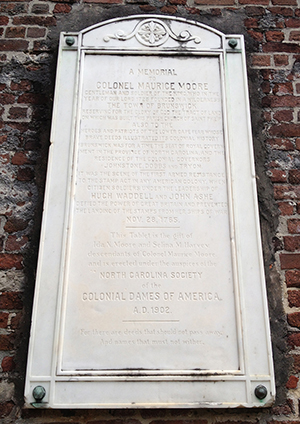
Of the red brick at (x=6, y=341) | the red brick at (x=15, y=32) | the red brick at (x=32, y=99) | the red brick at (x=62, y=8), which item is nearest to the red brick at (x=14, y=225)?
the red brick at (x=6, y=341)

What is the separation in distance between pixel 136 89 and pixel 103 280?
1.20m

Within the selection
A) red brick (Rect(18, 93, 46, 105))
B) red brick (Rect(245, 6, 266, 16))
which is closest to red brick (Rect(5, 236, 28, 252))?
red brick (Rect(18, 93, 46, 105))

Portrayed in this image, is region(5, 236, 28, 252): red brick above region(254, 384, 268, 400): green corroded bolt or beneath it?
above

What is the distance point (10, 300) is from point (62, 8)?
2002 mm

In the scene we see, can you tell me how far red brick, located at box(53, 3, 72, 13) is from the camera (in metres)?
2.73

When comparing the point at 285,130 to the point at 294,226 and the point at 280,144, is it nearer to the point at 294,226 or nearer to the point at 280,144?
the point at 280,144

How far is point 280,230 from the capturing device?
222 cm

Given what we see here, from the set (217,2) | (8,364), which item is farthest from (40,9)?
(8,364)

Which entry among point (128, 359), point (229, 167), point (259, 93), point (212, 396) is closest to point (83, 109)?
point (229, 167)

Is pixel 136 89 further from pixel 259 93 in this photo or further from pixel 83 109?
pixel 259 93

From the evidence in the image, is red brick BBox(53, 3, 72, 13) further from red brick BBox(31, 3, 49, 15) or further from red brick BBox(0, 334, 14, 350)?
red brick BBox(0, 334, 14, 350)

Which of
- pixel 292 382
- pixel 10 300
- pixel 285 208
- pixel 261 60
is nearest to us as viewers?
pixel 292 382

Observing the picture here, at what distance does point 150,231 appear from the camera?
83.8 inches

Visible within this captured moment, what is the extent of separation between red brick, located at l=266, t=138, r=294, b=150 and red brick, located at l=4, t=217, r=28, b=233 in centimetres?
153
